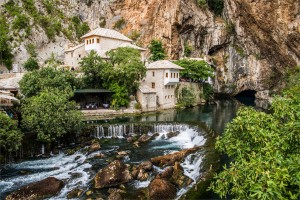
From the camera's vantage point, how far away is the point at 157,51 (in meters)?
48.4

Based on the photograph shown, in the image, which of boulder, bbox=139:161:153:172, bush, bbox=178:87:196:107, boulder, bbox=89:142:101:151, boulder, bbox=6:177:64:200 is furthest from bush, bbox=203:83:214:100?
boulder, bbox=6:177:64:200

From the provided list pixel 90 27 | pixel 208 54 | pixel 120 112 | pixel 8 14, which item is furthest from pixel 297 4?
pixel 8 14

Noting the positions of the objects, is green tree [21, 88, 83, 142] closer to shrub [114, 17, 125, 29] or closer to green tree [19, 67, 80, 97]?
green tree [19, 67, 80, 97]

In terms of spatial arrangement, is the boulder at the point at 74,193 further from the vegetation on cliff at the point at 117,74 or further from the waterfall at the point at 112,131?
the vegetation on cliff at the point at 117,74

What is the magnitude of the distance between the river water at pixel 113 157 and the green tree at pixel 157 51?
20.8 m

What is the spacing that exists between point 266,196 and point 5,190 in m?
13.5

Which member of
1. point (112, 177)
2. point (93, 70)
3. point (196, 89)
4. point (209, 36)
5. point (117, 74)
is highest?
point (209, 36)

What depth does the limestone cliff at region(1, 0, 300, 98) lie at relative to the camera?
49.2m

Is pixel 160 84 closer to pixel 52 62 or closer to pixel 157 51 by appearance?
pixel 157 51

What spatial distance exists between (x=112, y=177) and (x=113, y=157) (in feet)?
14.7

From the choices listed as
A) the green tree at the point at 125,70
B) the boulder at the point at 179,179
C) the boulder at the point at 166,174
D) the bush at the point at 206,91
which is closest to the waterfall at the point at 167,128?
the boulder at the point at 179,179

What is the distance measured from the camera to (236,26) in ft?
173

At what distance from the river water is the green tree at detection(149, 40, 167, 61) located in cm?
2077

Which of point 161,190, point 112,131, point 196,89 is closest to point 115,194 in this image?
point 161,190
